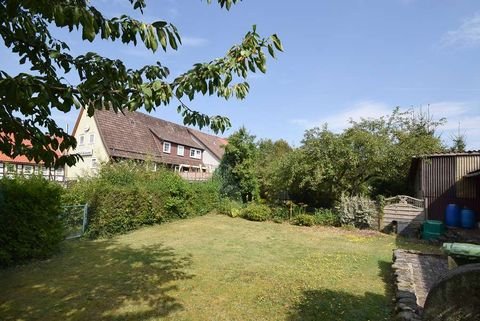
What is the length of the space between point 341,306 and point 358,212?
405 inches

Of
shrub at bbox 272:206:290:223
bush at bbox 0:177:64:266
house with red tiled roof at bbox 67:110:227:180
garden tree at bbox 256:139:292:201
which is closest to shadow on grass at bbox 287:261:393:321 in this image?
bush at bbox 0:177:64:266

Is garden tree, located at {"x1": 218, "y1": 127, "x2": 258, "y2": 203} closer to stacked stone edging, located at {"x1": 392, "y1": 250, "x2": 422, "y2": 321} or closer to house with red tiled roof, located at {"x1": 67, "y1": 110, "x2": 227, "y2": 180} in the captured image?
house with red tiled roof, located at {"x1": 67, "y1": 110, "x2": 227, "y2": 180}

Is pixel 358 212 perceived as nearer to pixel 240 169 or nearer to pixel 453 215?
pixel 453 215

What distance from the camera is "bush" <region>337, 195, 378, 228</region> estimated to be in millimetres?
15664

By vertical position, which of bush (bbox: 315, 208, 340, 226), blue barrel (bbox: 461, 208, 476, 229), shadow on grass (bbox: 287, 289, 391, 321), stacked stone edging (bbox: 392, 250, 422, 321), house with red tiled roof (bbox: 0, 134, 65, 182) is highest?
house with red tiled roof (bbox: 0, 134, 65, 182)

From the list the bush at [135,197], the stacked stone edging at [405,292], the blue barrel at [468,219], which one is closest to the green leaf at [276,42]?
the stacked stone edging at [405,292]

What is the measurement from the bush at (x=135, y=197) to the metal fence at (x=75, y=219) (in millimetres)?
284

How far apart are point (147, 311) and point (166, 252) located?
15.9ft

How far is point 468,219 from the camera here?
13.6 meters

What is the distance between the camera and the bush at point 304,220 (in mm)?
16719

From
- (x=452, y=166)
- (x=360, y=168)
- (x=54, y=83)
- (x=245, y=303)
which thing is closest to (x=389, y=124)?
(x=360, y=168)

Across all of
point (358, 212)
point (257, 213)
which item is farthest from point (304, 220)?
point (257, 213)

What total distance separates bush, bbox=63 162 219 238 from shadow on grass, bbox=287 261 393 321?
9296 millimetres

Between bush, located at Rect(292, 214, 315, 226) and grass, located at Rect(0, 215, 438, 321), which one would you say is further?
bush, located at Rect(292, 214, 315, 226)
